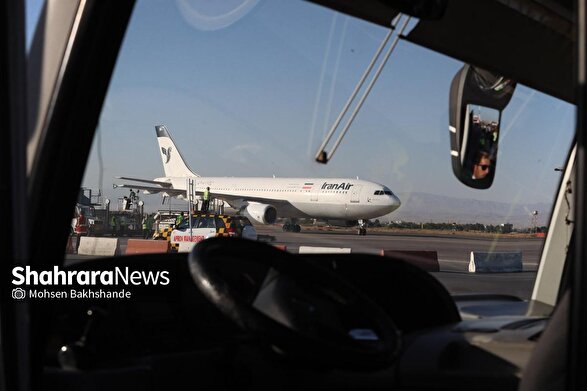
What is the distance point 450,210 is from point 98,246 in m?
1.03

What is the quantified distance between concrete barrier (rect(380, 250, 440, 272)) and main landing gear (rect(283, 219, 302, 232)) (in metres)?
0.31

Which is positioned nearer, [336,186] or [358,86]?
[358,86]

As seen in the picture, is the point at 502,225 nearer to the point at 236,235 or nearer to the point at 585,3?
the point at 236,235

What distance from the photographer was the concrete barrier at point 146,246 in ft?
6.53

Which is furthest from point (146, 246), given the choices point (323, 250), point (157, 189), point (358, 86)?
point (358, 86)

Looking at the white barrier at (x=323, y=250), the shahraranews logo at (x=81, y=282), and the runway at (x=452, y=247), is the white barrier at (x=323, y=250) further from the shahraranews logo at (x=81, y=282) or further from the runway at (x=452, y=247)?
the shahraranews logo at (x=81, y=282)

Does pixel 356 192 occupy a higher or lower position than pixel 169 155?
lower

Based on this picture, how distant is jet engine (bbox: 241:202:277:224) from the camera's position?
2152 millimetres

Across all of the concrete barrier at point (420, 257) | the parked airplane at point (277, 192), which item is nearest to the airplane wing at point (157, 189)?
the parked airplane at point (277, 192)

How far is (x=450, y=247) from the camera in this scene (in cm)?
207

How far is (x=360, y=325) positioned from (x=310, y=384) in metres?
0.28

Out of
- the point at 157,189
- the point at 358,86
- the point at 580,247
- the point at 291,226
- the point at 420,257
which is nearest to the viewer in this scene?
the point at 580,247

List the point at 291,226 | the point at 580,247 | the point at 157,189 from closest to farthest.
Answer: the point at 580,247 < the point at 157,189 < the point at 291,226

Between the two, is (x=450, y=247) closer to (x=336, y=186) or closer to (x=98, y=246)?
(x=336, y=186)
